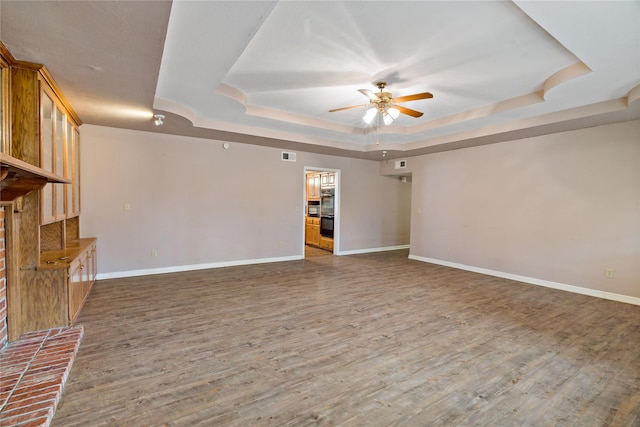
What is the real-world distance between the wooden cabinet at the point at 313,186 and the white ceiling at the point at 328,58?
3.28 metres

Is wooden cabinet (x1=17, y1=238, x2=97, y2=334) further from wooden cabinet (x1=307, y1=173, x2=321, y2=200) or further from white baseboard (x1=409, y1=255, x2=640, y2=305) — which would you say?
white baseboard (x1=409, y1=255, x2=640, y2=305)

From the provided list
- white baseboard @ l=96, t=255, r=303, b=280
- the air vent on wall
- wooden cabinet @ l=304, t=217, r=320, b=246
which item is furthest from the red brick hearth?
the air vent on wall

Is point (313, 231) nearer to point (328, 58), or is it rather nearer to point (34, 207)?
point (328, 58)

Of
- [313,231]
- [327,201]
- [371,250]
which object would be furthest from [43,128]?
[371,250]

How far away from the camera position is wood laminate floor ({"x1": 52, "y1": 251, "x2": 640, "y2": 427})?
1.88m

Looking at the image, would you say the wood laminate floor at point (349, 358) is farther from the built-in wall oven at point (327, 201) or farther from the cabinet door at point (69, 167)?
the built-in wall oven at point (327, 201)

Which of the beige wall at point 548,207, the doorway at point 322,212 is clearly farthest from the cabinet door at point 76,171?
the beige wall at point 548,207

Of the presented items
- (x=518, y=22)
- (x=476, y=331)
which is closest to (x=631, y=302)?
(x=476, y=331)

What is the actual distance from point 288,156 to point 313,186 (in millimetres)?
1993

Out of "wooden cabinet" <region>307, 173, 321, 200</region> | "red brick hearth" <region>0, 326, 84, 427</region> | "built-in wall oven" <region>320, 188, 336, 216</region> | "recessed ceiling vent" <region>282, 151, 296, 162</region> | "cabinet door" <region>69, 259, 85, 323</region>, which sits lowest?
"red brick hearth" <region>0, 326, 84, 427</region>

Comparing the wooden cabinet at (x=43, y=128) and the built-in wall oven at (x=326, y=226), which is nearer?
the wooden cabinet at (x=43, y=128)

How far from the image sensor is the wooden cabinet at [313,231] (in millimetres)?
8305

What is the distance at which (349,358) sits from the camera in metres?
2.52

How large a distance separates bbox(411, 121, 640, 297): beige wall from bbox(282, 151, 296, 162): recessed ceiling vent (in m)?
3.09
